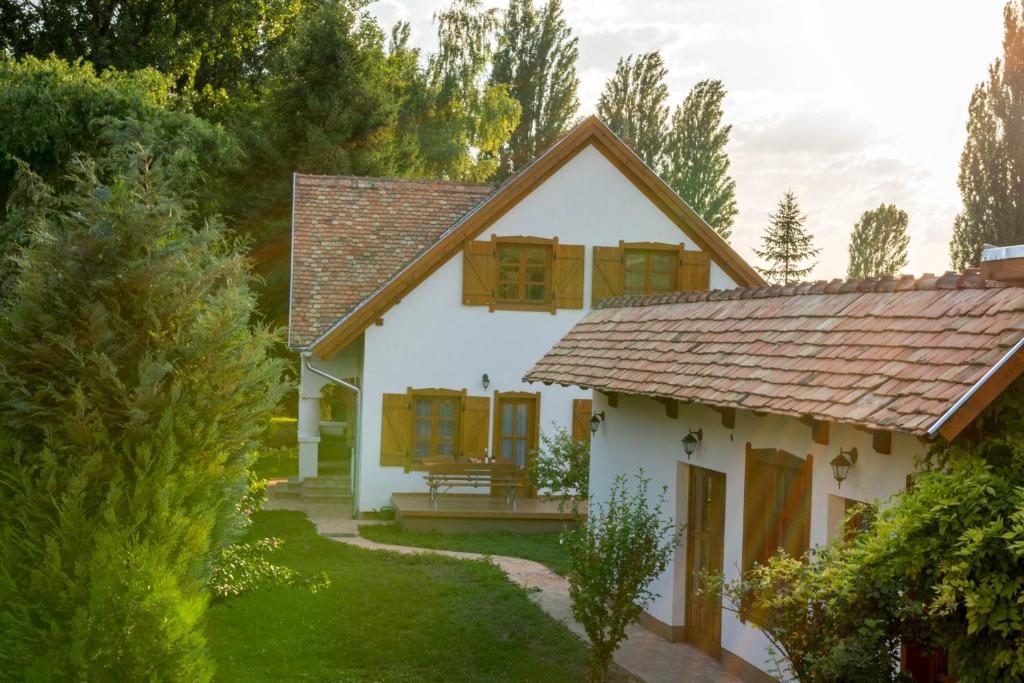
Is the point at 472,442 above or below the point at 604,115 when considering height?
below

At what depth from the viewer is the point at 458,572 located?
46.3 feet

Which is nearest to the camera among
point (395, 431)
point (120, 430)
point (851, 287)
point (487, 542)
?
point (120, 430)

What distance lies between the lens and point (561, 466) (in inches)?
709

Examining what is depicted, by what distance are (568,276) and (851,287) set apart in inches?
444

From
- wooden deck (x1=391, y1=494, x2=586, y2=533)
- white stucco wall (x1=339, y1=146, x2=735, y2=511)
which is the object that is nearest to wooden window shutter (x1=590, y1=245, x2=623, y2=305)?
white stucco wall (x1=339, y1=146, x2=735, y2=511)

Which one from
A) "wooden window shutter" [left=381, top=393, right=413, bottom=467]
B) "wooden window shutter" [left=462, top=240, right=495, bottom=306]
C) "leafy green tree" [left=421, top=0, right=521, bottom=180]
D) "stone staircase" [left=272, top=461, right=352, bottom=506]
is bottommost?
"stone staircase" [left=272, top=461, right=352, bottom=506]

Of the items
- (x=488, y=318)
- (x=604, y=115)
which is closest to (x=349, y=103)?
(x=488, y=318)

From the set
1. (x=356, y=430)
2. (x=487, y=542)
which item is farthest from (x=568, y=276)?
(x=487, y=542)

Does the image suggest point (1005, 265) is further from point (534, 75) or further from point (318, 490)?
point (534, 75)

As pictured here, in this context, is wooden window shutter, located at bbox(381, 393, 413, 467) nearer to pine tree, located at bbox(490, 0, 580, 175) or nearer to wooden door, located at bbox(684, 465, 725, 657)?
wooden door, located at bbox(684, 465, 725, 657)

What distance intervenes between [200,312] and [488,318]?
456 inches

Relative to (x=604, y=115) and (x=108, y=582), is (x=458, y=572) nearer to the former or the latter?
(x=108, y=582)

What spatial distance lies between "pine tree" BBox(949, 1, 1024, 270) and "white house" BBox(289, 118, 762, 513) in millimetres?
17705

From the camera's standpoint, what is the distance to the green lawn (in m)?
9.80
